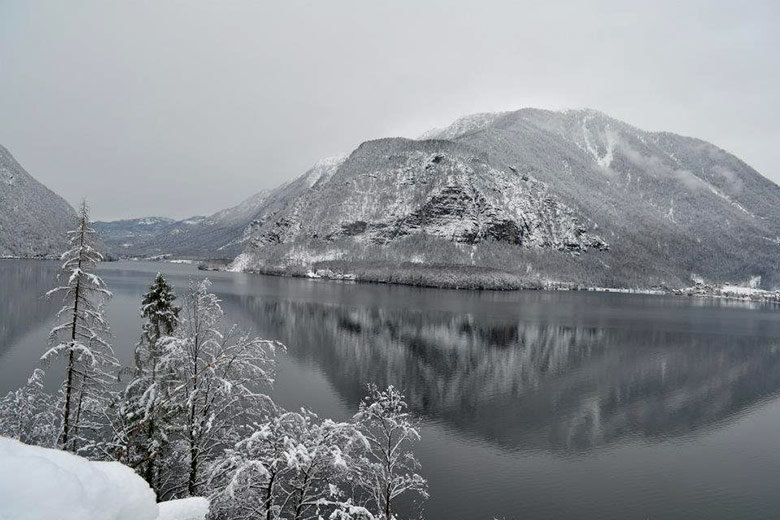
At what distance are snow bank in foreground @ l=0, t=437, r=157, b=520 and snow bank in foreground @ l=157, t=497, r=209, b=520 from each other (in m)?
1.06

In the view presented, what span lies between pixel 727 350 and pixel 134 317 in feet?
338

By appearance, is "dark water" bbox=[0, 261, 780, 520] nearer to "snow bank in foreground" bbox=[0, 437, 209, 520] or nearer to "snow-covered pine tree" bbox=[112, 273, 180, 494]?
"snow-covered pine tree" bbox=[112, 273, 180, 494]

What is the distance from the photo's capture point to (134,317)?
7888 centimetres

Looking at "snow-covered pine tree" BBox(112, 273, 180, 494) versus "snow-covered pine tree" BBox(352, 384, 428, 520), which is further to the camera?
"snow-covered pine tree" BBox(352, 384, 428, 520)

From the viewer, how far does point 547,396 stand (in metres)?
55.6

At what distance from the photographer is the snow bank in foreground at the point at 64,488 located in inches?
115

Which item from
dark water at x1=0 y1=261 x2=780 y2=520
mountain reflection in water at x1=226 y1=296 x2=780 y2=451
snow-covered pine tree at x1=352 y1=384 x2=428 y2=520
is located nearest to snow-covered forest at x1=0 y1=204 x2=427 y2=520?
snow-covered pine tree at x1=352 y1=384 x2=428 y2=520

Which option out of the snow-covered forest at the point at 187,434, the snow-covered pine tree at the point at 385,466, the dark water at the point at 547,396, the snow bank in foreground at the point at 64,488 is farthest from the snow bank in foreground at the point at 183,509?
the dark water at the point at 547,396

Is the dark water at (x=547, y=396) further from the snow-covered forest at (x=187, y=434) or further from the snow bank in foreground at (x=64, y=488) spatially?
the snow bank in foreground at (x=64, y=488)

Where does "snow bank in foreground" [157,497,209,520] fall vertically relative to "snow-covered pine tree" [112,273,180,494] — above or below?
above

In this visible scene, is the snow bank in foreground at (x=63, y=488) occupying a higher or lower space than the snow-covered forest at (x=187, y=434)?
higher

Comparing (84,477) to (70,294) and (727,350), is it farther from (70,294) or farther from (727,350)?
(727,350)

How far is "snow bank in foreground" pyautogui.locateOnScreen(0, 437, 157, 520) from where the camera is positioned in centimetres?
291

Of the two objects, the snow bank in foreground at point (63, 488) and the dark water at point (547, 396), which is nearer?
the snow bank in foreground at point (63, 488)
